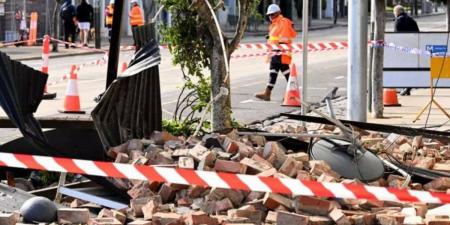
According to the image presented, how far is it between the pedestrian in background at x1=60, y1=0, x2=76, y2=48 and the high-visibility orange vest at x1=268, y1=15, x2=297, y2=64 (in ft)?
56.0

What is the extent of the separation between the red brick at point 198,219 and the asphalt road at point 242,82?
220 inches

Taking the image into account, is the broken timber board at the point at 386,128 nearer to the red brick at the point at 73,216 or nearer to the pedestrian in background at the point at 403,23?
the red brick at the point at 73,216

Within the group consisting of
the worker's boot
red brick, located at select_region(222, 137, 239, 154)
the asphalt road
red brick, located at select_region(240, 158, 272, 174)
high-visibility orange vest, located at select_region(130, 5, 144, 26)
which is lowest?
the asphalt road

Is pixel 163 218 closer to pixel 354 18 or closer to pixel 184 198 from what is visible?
pixel 184 198

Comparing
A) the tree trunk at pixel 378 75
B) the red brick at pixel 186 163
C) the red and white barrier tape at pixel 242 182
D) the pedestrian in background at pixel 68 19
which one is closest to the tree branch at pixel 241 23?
the red brick at pixel 186 163

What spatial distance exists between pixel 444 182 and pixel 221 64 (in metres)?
3.24

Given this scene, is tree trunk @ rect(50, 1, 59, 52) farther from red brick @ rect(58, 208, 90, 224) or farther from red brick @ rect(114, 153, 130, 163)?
red brick @ rect(58, 208, 90, 224)

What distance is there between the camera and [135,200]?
7871mm

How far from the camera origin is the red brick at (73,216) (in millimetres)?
7449

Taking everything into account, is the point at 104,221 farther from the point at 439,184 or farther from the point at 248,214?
the point at 439,184

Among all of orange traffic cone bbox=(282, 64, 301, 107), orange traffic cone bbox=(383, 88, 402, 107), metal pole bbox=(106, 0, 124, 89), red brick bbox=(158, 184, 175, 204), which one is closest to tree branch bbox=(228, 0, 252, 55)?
metal pole bbox=(106, 0, 124, 89)

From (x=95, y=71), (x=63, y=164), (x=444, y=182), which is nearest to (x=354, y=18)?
(x=444, y=182)

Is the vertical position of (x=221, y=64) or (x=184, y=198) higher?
(x=221, y=64)

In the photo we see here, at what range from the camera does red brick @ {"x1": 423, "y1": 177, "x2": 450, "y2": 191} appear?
852cm
